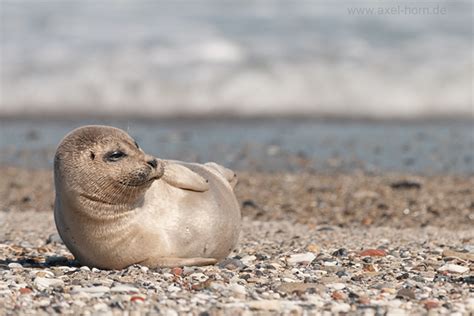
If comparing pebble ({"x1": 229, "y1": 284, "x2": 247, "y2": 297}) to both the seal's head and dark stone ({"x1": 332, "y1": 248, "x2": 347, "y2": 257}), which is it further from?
dark stone ({"x1": 332, "y1": 248, "x2": 347, "y2": 257})

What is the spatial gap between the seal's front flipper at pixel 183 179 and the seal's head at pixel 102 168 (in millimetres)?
348

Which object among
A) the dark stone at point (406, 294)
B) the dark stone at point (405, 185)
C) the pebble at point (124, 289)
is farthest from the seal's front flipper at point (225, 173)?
the dark stone at point (405, 185)

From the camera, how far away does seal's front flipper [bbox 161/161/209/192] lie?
17.9 ft

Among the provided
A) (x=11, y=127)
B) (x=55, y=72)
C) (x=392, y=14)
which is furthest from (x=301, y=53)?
(x=11, y=127)

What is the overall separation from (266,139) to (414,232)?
558 cm

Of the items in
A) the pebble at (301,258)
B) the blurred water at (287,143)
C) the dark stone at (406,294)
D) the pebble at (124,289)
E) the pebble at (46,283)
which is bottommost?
the blurred water at (287,143)

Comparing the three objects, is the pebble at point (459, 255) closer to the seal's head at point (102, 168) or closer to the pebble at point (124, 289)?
the seal's head at point (102, 168)

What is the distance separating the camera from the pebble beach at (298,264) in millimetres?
4426

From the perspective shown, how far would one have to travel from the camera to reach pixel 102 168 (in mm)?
5027

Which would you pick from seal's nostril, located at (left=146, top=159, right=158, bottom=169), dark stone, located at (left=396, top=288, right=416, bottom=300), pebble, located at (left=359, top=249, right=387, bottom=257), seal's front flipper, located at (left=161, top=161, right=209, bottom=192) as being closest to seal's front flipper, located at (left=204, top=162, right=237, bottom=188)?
seal's front flipper, located at (left=161, top=161, right=209, bottom=192)

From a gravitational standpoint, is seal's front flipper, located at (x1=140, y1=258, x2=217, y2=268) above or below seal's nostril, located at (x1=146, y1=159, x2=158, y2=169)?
below

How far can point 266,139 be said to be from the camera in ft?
41.8

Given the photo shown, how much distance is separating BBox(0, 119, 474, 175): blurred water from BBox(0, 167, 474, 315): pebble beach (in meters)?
1.41

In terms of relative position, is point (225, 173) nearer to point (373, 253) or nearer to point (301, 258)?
point (301, 258)
